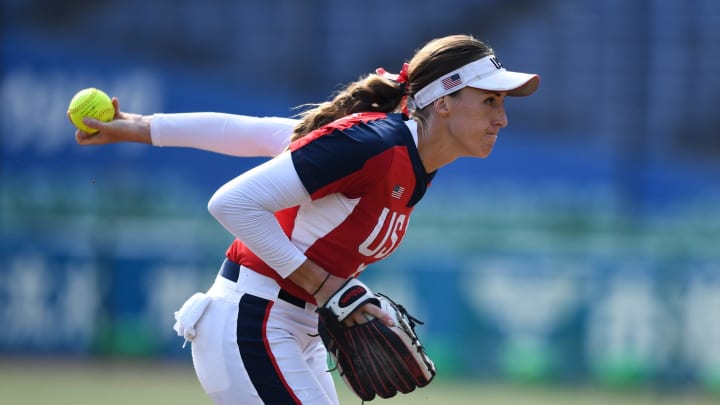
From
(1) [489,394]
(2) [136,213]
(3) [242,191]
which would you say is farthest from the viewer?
(2) [136,213]

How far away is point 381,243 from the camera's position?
326cm

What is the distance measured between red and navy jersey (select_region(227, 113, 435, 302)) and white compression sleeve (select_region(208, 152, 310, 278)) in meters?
0.04

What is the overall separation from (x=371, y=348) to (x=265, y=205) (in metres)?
0.53

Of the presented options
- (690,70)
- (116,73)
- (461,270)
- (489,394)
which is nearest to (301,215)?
(489,394)

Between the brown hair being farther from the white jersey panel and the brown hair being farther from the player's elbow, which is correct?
the player's elbow

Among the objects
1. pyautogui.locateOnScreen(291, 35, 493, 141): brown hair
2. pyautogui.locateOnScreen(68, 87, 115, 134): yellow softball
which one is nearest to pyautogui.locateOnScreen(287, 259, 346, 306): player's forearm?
pyautogui.locateOnScreen(291, 35, 493, 141): brown hair

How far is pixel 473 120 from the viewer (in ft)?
10.8

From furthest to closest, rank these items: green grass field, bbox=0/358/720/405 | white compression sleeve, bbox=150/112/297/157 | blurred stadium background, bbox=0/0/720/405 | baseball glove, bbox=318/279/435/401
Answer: blurred stadium background, bbox=0/0/720/405 → green grass field, bbox=0/358/720/405 → white compression sleeve, bbox=150/112/297/157 → baseball glove, bbox=318/279/435/401

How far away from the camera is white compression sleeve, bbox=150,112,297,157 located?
3.46m

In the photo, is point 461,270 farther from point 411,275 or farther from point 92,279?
point 92,279

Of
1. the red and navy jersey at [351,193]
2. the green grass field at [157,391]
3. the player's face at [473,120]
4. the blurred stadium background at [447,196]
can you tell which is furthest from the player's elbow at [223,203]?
the blurred stadium background at [447,196]

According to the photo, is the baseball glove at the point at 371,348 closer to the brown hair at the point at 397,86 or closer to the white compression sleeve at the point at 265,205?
the white compression sleeve at the point at 265,205

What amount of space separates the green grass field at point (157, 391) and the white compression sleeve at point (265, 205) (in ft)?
13.0

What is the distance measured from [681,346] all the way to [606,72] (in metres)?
4.63
